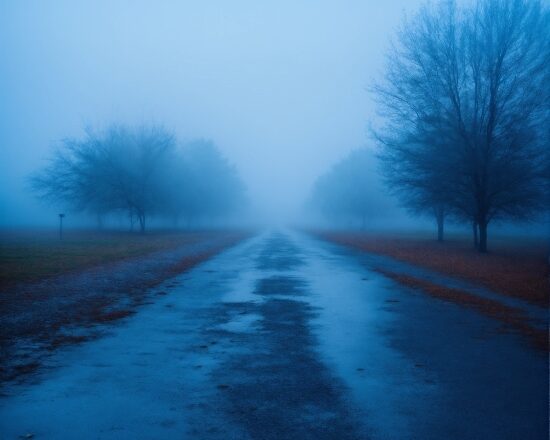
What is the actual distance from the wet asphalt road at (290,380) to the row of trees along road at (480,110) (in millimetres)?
18301

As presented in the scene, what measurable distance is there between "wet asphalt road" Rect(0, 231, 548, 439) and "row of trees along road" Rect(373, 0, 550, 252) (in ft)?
60.0

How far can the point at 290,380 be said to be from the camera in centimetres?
575

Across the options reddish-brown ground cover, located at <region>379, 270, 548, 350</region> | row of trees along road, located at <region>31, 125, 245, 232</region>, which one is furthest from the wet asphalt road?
row of trees along road, located at <region>31, 125, 245, 232</region>

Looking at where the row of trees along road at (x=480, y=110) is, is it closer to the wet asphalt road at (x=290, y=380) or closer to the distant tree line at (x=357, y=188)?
the wet asphalt road at (x=290, y=380)

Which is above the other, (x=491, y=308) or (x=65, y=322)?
(x=65, y=322)

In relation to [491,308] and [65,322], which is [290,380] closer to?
[65,322]

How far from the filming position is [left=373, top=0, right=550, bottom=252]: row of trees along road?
2461 centimetres

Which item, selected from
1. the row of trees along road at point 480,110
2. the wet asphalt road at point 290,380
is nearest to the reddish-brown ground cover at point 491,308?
the wet asphalt road at point 290,380

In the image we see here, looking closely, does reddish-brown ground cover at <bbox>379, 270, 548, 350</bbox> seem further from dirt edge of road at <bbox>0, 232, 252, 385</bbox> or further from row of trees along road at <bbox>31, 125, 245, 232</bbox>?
row of trees along road at <bbox>31, 125, 245, 232</bbox>

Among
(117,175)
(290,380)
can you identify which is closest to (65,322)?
(290,380)

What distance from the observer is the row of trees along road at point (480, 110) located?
24.6 metres

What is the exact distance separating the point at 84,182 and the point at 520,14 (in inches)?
1660

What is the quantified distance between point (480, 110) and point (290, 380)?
2621 cm

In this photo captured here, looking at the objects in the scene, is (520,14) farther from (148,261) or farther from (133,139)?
(133,139)
